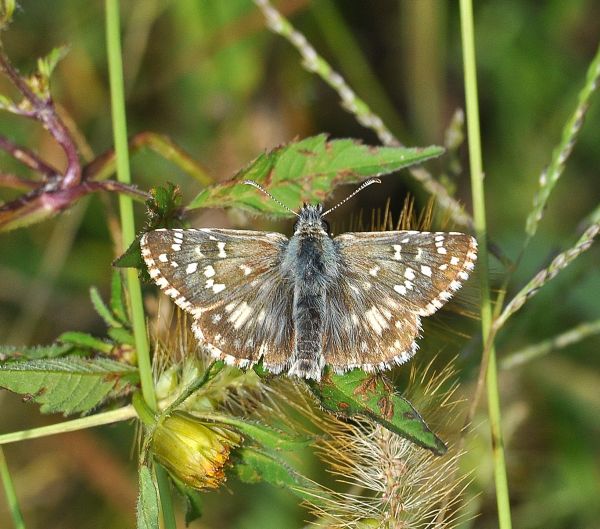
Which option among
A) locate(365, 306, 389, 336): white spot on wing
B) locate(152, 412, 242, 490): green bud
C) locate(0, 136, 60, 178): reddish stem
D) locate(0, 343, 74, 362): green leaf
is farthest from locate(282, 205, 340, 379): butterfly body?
locate(0, 136, 60, 178): reddish stem

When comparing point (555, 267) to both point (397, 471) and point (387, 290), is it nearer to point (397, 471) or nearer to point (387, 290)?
point (387, 290)

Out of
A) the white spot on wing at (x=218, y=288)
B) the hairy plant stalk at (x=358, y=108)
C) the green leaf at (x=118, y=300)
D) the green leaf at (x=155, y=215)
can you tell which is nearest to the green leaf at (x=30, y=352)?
the green leaf at (x=118, y=300)

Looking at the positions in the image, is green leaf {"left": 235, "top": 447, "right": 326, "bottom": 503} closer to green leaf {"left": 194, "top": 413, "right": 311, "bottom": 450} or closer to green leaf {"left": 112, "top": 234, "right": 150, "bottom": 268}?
green leaf {"left": 194, "top": 413, "right": 311, "bottom": 450}

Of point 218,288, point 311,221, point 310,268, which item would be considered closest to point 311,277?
point 310,268

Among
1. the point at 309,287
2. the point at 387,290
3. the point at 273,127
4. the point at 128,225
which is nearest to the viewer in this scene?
the point at 128,225

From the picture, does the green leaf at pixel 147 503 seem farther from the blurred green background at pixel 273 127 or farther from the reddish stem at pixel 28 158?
the blurred green background at pixel 273 127

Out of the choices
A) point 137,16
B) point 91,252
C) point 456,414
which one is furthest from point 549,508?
point 137,16

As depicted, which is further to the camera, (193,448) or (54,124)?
(54,124)

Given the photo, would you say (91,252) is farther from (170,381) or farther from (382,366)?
(382,366)
